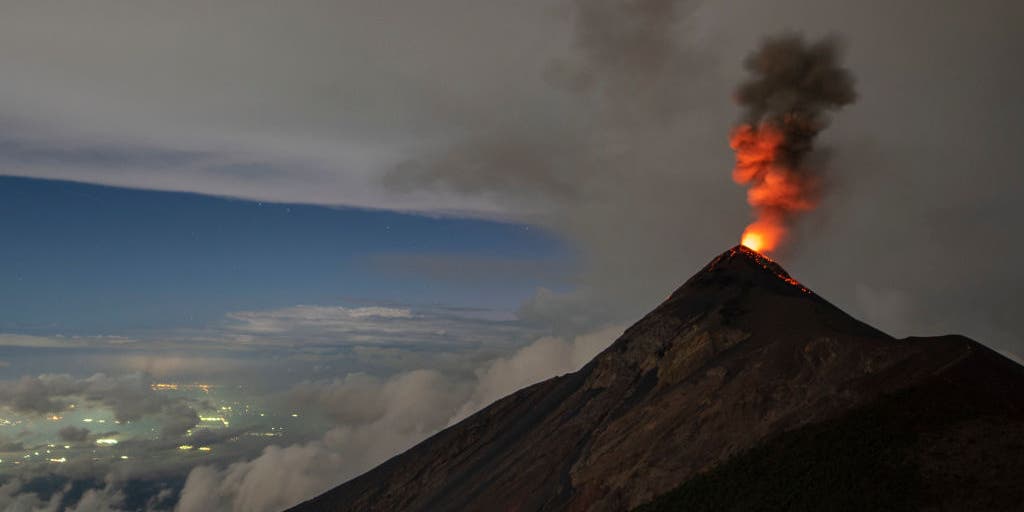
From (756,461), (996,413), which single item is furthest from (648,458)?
(996,413)

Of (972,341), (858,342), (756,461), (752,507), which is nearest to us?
(752,507)

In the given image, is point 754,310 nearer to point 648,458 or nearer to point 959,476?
point 648,458

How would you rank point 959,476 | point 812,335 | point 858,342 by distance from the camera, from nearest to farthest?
1. point 959,476
2. point 858,342
3. point 812,335

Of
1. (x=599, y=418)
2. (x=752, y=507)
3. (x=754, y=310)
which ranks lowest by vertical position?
(x=752, y=507)

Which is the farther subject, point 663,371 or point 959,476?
point 663,371

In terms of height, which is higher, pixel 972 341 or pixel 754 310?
pixel 754 310

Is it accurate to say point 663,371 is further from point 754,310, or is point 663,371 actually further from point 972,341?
point 972,341
